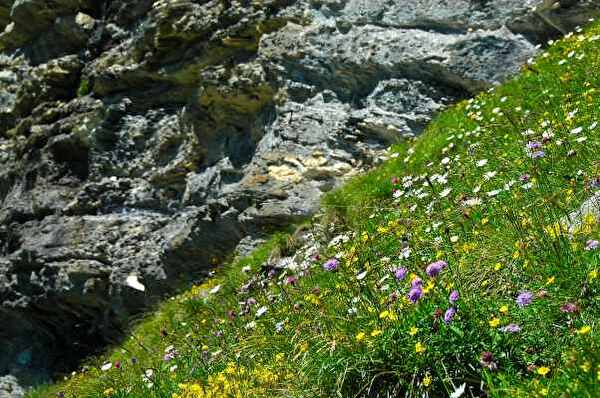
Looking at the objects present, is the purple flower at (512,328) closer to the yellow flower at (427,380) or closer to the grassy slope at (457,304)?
the grassy slope at (457,304)

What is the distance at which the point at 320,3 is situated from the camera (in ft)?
41.9

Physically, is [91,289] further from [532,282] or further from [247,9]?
[532,282]

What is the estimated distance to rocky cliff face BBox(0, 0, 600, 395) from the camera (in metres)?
11.1

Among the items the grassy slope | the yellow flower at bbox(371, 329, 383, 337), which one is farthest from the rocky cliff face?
the yellow flower at bbox(371, 329, 383, 337)

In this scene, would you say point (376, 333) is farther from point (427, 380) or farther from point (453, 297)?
point (453, 297)

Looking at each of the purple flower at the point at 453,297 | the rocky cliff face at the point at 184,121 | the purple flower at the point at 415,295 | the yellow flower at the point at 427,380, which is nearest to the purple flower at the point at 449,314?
the purple flower at the point at 453,297

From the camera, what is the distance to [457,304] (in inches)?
136

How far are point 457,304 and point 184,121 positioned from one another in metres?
11.2

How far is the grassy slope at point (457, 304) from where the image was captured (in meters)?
3.17

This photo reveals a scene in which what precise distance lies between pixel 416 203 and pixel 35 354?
11.8m

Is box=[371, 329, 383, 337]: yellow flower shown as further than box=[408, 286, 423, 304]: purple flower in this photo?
Yes

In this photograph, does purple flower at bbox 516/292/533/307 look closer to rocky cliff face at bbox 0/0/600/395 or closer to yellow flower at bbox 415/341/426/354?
yellow flower at bbox 415/341/426/354

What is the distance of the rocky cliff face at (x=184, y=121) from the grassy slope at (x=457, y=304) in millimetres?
3180

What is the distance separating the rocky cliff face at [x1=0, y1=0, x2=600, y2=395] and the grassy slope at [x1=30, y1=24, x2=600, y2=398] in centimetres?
318
